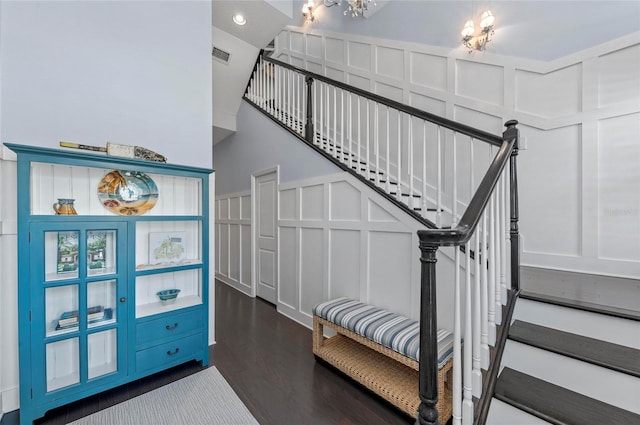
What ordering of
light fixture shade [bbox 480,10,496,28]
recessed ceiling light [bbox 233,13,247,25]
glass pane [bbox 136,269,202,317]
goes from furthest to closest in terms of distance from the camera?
recessed ceiling light [bbox 233,13,247,25] → light fixture shade [bbox 480,10,496,28] → glass pane [bbox 136,269,202,317]

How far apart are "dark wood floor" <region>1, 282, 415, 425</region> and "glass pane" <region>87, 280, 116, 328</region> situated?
1.85 ft

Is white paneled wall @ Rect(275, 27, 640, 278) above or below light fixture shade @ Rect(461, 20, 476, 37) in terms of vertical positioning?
below

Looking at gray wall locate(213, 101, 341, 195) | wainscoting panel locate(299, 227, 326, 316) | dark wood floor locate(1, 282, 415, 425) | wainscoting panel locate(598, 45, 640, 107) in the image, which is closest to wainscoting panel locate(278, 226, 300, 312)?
wainscoting panel locate(299, 227, 326, 316)

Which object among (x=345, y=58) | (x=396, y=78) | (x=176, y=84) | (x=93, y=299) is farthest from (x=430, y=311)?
(x=345, y=58)

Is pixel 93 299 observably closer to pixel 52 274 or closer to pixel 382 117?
pixel 52 274

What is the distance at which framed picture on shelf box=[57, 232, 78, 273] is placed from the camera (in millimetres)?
1830

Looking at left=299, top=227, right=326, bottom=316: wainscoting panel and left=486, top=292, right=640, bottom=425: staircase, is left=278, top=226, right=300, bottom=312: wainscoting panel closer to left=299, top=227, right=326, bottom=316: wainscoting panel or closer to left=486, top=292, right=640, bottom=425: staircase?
left=299, top=227, right=326, bottom=316: wainscoting panel

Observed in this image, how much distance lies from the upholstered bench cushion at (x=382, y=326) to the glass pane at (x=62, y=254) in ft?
6.02

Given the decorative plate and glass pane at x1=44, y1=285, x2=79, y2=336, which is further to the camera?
the decorative plate

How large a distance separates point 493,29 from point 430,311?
10.0ft

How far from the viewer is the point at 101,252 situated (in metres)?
1.98

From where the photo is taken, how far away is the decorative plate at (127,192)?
205 centimetres

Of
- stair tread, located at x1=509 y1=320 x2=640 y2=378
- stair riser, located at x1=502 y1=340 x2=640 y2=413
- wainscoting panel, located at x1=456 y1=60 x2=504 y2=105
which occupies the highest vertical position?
wainscoting panel, located at x1=456 y1=60 x2=504 y2=105

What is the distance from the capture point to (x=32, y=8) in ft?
6.05
